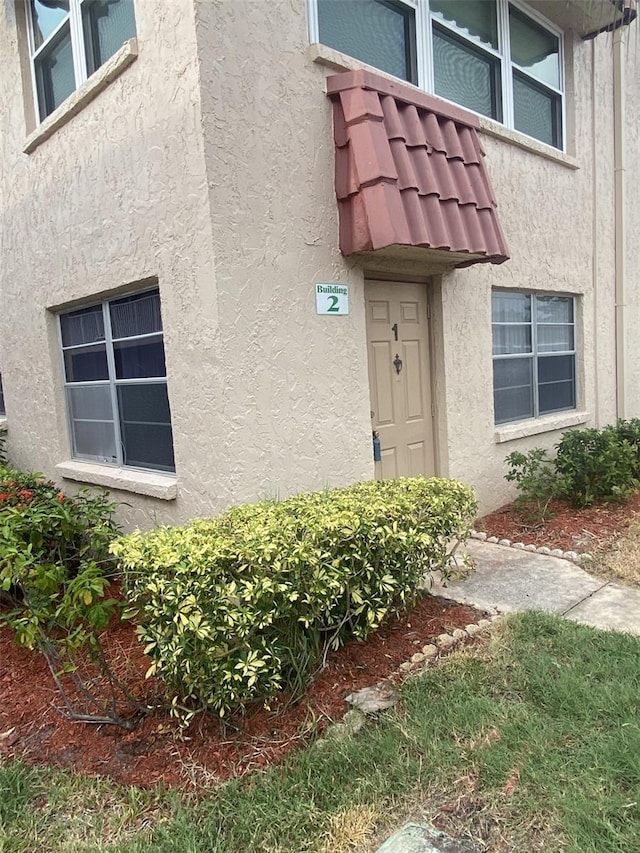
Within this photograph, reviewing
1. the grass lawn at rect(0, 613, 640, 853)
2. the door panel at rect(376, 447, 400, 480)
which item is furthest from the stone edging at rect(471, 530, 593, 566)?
the grass lawn at rect(0, 613, 640, 853)

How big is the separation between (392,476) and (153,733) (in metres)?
3.26

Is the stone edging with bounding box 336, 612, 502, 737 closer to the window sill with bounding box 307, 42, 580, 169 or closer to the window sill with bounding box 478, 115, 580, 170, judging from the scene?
the window sill with bounding box 307, 42, 580, 169

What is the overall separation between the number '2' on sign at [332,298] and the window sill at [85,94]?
2240 mm

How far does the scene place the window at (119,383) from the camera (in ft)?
16.6

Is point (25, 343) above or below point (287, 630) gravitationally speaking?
above

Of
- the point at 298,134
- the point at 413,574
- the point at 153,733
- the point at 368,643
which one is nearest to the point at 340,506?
the point at 413,574

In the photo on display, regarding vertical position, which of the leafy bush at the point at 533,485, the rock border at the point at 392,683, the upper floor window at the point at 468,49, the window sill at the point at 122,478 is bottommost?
the rock border at the point at 392,683

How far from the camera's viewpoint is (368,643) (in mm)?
3719

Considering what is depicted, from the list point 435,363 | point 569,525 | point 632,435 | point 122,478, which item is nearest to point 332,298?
point 435,363

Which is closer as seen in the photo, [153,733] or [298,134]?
[153,733]

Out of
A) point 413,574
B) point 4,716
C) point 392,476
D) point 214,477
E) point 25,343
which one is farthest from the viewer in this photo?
point 25,343

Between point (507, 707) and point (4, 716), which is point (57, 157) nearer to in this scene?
point (4, 716)

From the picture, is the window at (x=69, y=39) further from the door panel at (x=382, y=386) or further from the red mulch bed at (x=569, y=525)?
the red mulch bed at (x=569, y=525)

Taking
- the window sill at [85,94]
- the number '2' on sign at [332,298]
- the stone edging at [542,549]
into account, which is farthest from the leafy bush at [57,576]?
the window sill at [85,94]
